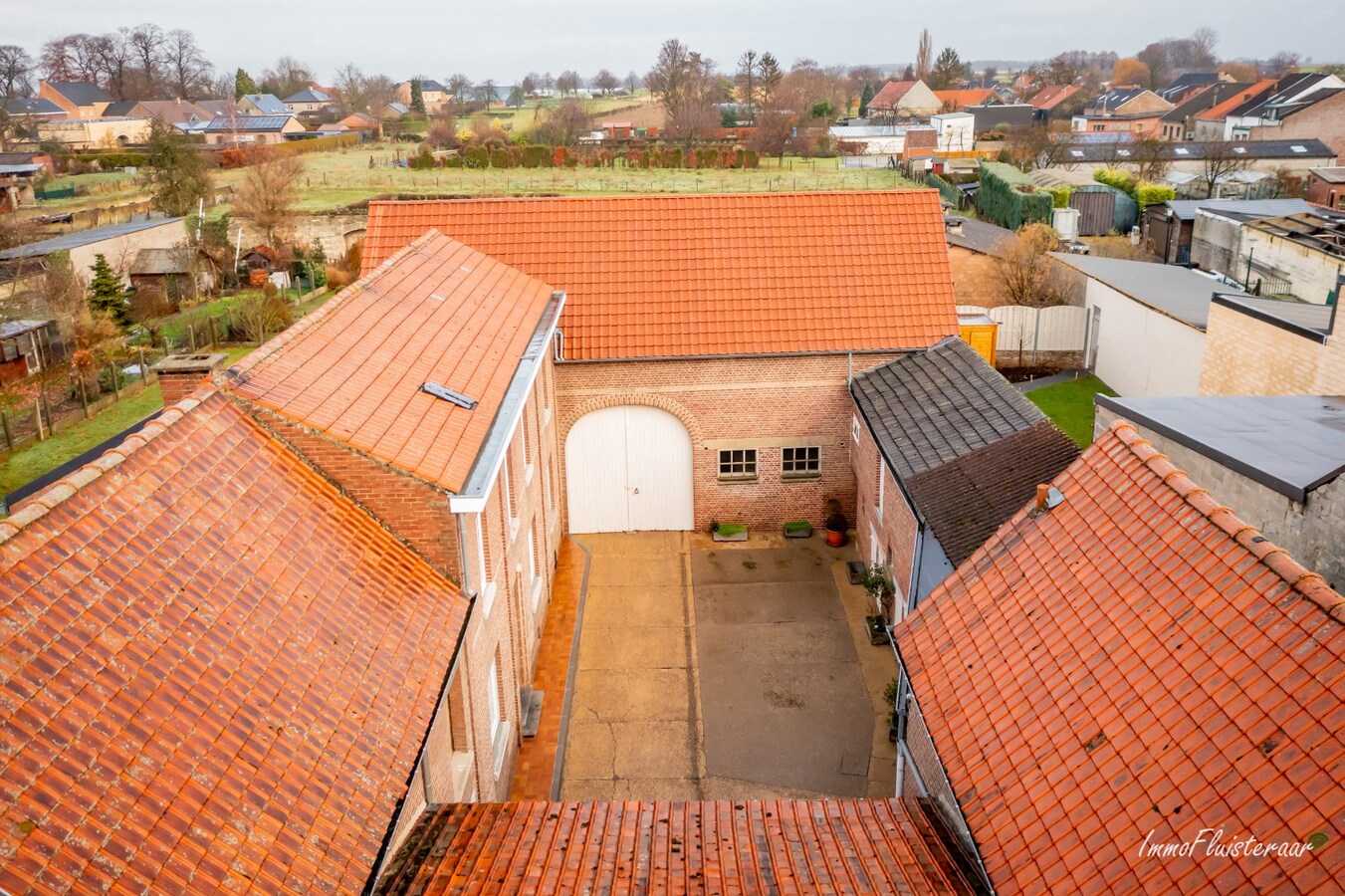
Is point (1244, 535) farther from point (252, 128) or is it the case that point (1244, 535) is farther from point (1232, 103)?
point (252, 128)

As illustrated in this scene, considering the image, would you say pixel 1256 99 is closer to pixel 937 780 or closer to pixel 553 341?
pixel 553 341

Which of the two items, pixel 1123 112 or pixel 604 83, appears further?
pixel 604 83

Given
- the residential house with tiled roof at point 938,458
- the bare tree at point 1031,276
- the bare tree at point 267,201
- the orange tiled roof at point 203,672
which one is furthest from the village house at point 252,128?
the orange tiled roof at point 203,672

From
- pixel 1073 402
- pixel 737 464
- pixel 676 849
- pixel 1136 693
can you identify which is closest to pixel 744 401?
pixel 737 464

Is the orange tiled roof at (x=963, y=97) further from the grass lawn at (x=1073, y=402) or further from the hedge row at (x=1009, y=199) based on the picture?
the grass lawn at (x=1073, y=402)

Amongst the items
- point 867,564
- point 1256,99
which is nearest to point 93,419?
point 867,564

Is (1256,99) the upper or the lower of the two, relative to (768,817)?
upper
